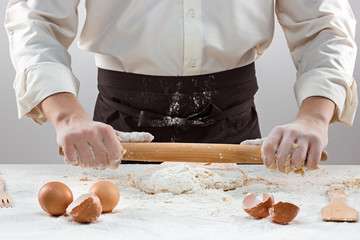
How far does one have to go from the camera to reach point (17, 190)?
4.17 ft

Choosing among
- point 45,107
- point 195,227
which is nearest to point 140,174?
point 45,107

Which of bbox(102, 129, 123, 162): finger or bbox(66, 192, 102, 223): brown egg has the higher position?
bbox(102, 129, 123, 162): finger

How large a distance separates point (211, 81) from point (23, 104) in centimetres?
51

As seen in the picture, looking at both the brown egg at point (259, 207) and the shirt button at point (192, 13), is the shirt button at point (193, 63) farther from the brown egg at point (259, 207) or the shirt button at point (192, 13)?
the brown egg at point (259, 207)

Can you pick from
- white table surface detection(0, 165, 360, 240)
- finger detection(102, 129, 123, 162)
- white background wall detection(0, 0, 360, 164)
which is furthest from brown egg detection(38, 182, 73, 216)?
white background wall detection(0, 0, 360, 164)

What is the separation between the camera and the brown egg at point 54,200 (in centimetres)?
105

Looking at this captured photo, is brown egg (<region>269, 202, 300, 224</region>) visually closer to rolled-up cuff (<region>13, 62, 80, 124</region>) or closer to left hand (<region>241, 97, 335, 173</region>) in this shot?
left hand (<region>241, 97, 335, 173</region>)

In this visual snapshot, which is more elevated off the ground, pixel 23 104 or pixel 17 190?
pixel 23 104

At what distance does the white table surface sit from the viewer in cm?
95

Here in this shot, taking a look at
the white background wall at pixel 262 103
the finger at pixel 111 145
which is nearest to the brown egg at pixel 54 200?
the finger at pixel 111 145

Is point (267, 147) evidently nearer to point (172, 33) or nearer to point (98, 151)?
point (98, 151)

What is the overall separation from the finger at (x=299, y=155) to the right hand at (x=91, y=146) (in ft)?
1.14

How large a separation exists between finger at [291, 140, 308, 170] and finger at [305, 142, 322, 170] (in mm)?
15

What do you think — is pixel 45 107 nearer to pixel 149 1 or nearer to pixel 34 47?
pixel 34 47
